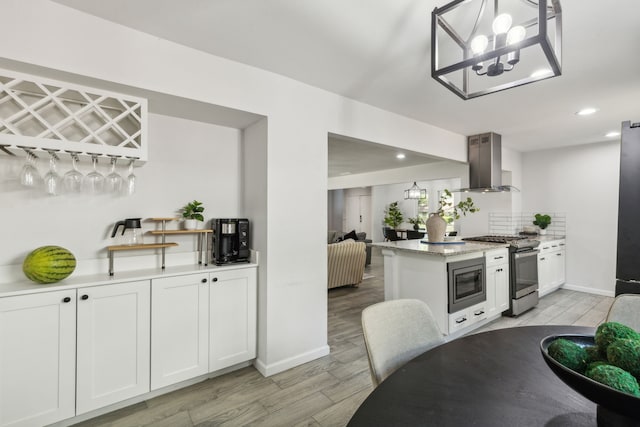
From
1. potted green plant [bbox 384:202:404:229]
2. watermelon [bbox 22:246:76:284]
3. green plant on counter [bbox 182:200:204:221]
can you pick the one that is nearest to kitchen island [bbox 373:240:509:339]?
green plant on counter [bbox 182:200:204:221]

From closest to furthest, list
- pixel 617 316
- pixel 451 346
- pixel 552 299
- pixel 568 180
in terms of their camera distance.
Answer: 1. pixel 451 346
2. pixel 617 316
3. pixel 552 299
4. pixel 568 180

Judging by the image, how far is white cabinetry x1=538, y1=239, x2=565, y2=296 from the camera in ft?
14.3

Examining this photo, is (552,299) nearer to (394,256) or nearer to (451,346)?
(394,256)

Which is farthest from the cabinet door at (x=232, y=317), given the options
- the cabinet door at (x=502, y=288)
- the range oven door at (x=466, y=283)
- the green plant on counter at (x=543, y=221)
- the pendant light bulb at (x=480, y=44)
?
the green plant on counter at (x=543, y=221)

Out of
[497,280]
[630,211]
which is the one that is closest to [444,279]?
[497,280]

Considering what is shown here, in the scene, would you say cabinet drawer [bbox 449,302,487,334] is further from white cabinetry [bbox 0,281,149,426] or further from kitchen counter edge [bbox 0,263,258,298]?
white cabinetry [bbox 0,281,149,426]

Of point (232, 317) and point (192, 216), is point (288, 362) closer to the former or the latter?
point (232, 317)

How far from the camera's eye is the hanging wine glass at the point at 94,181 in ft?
6.24

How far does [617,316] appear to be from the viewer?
1.49 meters

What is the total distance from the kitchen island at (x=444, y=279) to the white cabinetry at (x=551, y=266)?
1155 mm

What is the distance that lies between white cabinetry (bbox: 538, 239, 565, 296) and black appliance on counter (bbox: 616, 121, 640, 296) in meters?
2.41

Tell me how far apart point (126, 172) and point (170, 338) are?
48.5 inches

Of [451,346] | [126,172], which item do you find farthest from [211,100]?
[451,346]

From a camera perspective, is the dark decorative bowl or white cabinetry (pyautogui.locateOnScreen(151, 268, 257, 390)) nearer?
the dark decorative bowl
